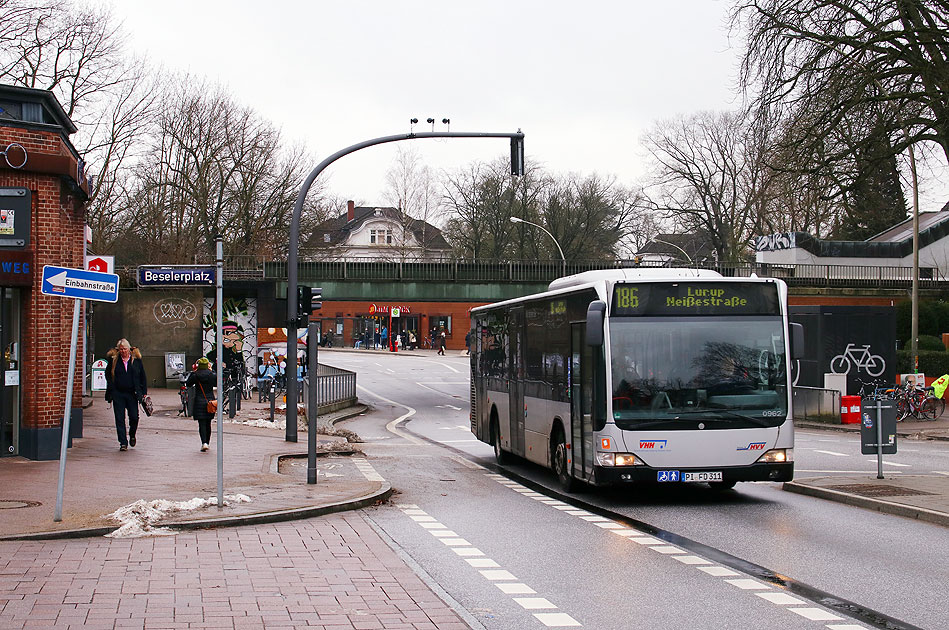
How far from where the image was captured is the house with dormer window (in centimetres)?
6047

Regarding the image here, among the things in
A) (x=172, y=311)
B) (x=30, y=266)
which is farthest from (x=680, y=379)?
(x=172, y=311)

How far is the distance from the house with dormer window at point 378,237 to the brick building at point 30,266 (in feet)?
105

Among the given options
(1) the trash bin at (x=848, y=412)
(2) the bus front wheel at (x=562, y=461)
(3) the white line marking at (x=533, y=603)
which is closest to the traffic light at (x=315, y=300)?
(2) the bus front wheel at (x=562, y=461)

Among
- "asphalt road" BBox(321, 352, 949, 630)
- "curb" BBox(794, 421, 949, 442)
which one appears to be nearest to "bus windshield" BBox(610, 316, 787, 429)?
"asphalt road" BBox(321, 352, 949, 630)

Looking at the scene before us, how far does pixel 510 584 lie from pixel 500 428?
11.4 metres

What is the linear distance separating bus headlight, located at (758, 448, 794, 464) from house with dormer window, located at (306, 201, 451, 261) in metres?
36.0

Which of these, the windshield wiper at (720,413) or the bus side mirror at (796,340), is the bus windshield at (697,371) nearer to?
the windshield wiper at (720,413)

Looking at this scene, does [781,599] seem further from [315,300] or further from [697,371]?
[315,300]

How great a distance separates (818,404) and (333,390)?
1552 cm

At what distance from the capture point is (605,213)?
81.6 metres

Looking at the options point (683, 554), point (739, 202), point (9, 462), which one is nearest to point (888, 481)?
point (683, 554)

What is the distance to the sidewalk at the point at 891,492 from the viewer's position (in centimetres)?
1234

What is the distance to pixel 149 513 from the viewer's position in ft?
37.7

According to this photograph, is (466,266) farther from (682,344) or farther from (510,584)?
(510,584)
